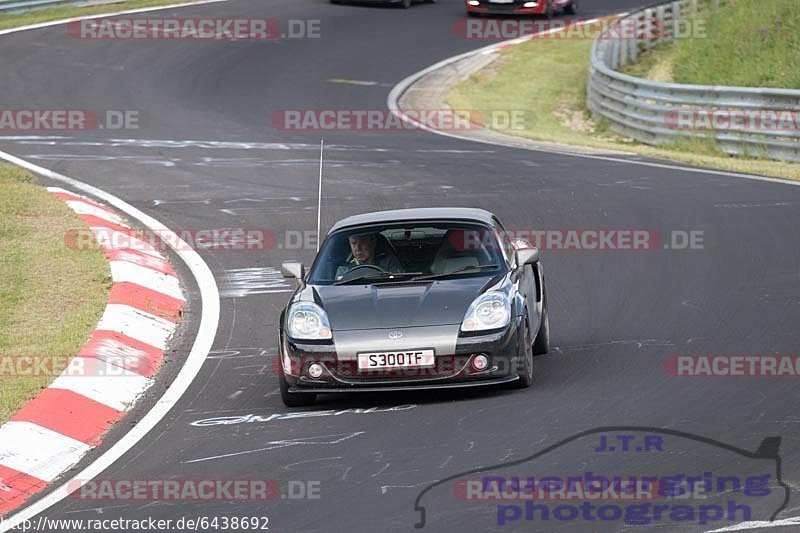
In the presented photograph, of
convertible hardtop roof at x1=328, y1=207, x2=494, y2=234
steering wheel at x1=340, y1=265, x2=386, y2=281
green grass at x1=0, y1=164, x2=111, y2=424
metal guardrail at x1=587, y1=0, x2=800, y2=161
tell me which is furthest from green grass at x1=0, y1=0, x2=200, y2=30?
steering wheel at x1=340, y1=265, x2=386, y2=281

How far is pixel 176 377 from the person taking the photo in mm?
10195

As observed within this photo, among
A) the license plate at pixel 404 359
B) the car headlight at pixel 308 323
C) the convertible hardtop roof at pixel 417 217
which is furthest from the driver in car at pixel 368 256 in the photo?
the license plate at pixel 404 359

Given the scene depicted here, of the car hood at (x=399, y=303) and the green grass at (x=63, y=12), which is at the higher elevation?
the green grass at (x=63, y=12)

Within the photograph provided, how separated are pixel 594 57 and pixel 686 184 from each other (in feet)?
35.8

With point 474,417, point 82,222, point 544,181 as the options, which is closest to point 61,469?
point 474,417

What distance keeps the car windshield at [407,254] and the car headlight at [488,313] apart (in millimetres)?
523

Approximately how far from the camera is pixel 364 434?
8344 mm

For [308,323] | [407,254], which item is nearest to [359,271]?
[407,254]

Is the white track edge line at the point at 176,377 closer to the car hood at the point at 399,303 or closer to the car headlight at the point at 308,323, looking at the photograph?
the car headlight at the point at 308,323

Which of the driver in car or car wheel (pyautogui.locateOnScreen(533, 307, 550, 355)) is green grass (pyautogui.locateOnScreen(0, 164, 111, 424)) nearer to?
the driver in car

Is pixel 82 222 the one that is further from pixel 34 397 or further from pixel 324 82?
pixel 324 82

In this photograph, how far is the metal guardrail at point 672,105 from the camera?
21.6 meters

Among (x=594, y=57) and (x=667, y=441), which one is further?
(x=594, y=57)

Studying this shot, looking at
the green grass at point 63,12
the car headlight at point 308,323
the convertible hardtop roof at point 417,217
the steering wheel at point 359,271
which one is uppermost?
the green grass at point 63,12
